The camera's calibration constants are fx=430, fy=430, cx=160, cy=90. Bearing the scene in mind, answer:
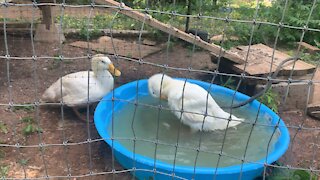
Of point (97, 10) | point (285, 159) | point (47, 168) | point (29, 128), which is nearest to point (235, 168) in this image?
point (285, 159)

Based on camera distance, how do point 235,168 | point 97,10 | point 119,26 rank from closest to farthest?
1. point 235,168
2. point 119,26
3. point 97,10

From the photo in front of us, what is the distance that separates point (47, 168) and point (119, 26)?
3278 millimetres

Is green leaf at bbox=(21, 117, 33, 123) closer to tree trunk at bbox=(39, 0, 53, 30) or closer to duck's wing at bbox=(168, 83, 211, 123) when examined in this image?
duck's wing at bbox=(168, 83, 211, 123)

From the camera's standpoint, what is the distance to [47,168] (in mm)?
3012

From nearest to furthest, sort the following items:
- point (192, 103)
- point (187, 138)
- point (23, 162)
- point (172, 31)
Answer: point (23, 162)
point (192, 103)
point (187, 138)
point (172, 31)

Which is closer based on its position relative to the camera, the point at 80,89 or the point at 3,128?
the point at 3,128

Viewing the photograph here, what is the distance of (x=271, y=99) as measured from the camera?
3.87 m

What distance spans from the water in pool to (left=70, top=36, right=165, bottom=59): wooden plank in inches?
58.7

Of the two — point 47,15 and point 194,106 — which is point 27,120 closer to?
point 194,106

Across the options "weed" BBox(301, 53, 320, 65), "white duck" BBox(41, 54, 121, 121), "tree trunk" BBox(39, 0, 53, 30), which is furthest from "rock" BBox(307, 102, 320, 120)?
"tree trunk" BBox(39, 0, 53, 30)

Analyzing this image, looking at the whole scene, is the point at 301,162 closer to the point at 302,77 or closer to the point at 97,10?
the point at 302,77

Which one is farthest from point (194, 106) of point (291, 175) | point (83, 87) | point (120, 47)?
point (120, 47)

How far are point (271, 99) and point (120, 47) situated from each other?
2146 mm

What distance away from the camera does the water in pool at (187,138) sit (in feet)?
10.0
